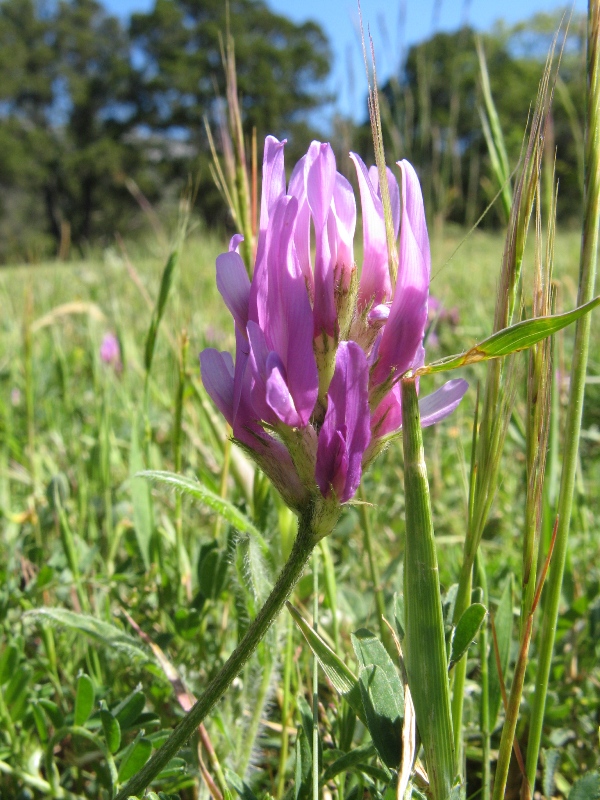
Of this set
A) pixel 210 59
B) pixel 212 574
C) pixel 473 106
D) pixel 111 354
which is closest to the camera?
pixel 212 574

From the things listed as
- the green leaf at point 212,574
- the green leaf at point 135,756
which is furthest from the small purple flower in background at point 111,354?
the green leaf at point 135,756

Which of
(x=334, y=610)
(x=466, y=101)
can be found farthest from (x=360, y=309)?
(x=466, y=101)

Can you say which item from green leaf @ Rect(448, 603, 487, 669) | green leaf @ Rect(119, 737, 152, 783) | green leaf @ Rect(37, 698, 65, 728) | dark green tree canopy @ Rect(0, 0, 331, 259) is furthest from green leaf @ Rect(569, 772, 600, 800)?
dark green tree canopy @ Rect(0, 0, 331, 259)

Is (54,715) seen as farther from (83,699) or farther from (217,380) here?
(217,380)

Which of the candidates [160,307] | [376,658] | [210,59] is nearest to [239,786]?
[376,658]

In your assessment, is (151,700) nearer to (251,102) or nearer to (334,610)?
(334,610)

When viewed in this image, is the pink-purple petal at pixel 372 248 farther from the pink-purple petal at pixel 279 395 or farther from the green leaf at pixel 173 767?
the green leaf at pixel 173 767
